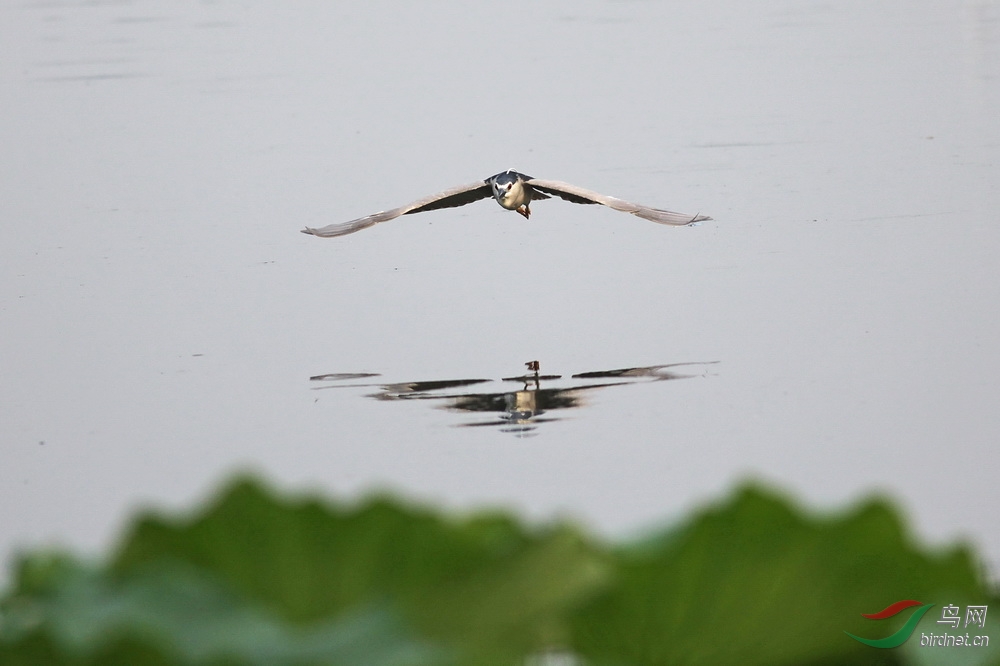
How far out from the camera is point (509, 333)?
27.2 feet

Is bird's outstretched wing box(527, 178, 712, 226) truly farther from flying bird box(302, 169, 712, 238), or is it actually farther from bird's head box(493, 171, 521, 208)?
bird's head box(493, 171, 521, 208)

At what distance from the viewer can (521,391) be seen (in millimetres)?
7336

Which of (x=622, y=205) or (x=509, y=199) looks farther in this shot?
(x=509, y=199)

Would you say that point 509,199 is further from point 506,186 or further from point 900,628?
point 900,628

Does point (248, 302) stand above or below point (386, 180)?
below

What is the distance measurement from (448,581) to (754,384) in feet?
20.3

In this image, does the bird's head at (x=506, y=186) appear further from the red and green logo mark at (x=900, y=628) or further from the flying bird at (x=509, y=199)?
the red and green logo mark at (x=900, y=628)

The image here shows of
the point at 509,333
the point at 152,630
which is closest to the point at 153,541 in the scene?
the point at 152,630

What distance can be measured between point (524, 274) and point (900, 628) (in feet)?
27.0

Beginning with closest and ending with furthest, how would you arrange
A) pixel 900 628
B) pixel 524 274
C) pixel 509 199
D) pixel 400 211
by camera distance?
pixel 900 628
pixel 524 274
pixel 400 211
pixel 509 199

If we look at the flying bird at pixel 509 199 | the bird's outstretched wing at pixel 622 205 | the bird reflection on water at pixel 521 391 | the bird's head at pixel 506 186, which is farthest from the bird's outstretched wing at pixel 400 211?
the bird reflection on water at pixel 521 391

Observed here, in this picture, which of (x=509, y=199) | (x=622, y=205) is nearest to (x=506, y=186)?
(x=509, y=199)

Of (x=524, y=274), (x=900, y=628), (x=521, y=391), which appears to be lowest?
(x=900, y=628)

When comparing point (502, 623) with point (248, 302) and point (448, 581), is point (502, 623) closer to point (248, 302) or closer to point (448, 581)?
point (448, 581)
